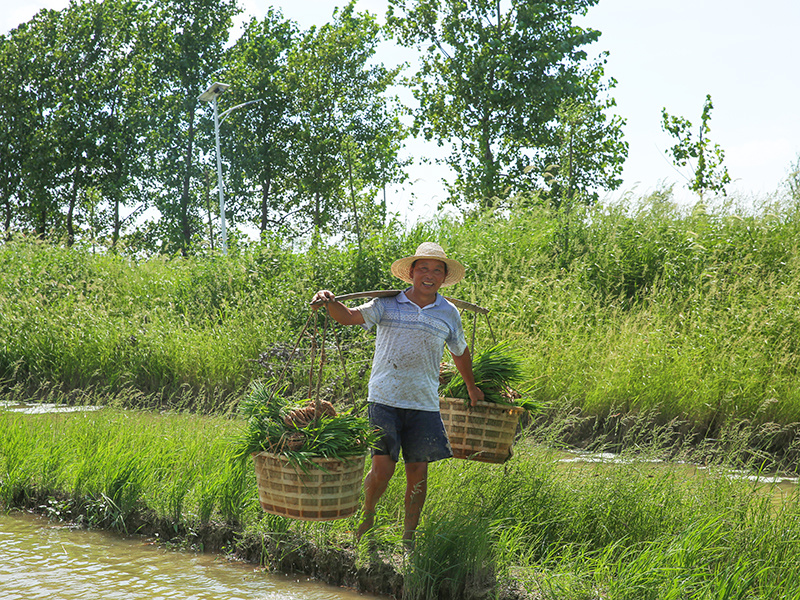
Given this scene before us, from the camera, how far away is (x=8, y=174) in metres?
28.5

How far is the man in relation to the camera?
415cm

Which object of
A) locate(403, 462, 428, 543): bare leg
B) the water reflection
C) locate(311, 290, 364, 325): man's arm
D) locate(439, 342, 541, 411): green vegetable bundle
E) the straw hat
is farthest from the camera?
locate(439, 342, 541, 411): green vegetable bundle

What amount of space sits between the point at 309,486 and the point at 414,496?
0.75 metres

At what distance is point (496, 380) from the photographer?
15.5ft

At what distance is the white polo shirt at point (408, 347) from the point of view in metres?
4.22

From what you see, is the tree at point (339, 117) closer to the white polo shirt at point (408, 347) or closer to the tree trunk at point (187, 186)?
the tree trunk at point (187, 186)

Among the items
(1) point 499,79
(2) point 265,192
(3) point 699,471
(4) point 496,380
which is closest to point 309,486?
(4) point 496,380

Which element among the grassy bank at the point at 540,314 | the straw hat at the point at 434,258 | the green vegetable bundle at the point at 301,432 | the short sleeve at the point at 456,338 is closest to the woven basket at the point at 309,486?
the green vegetable bundle at the point at 301,432

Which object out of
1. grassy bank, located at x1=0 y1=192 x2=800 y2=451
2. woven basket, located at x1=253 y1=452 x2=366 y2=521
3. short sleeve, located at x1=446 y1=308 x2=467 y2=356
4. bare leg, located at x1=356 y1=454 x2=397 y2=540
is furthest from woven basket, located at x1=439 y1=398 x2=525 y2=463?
grassy bank, located at x1=0 y1=192 x2=800 y2=451

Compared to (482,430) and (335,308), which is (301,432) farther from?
(482,430)

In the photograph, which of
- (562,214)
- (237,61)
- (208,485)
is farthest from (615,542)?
(237,61)

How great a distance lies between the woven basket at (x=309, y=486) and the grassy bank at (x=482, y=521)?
0.53 meters

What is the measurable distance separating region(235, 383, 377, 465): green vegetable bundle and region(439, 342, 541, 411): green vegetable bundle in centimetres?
95

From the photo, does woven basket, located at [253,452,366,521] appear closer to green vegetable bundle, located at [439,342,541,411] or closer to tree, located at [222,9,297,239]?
green vegetable bundle, located at [439,342,541,411]
